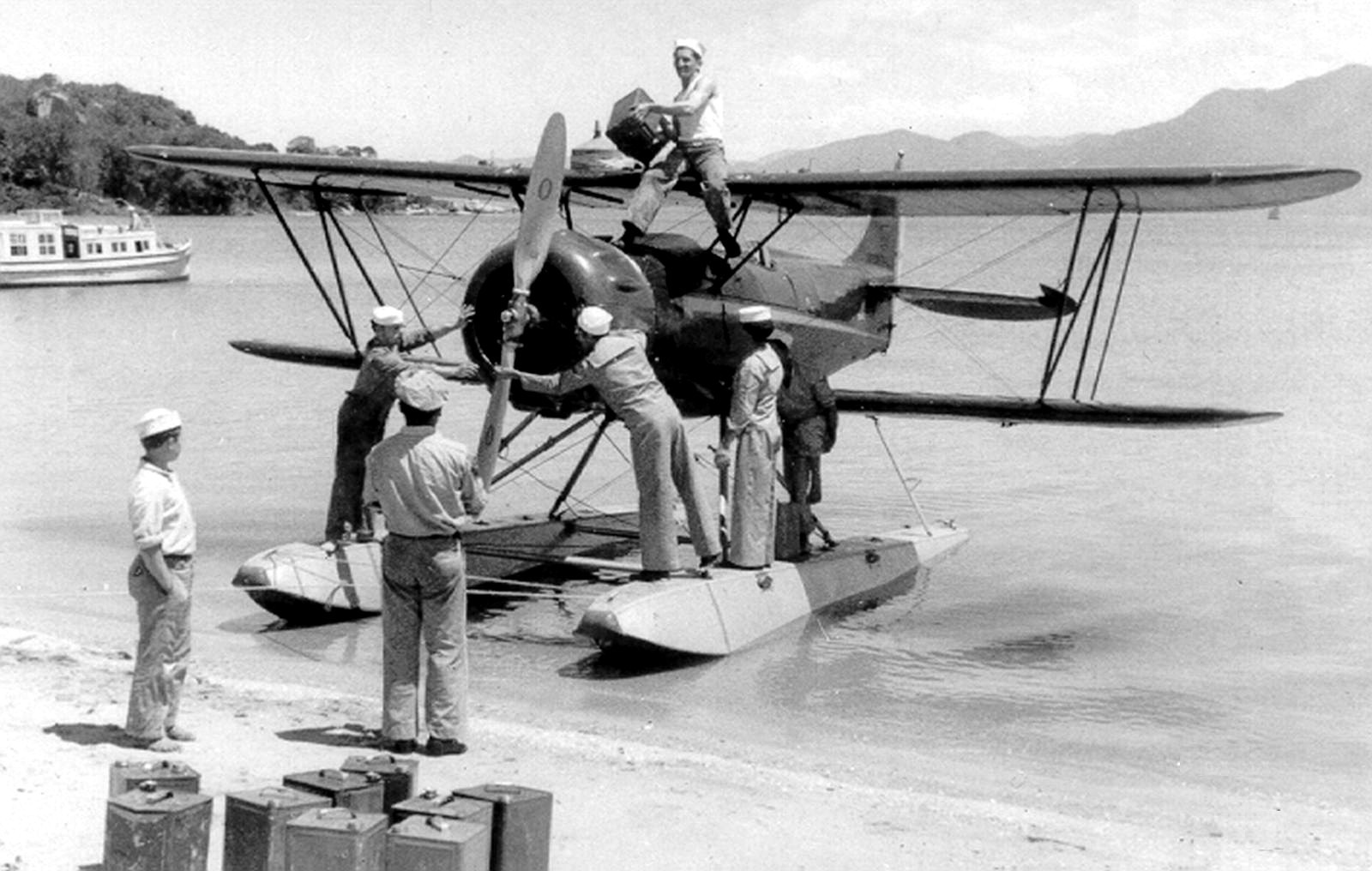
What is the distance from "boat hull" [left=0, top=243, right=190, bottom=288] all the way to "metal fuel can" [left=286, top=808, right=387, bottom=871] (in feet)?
174

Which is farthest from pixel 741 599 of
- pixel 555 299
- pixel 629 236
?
pixel 629 236

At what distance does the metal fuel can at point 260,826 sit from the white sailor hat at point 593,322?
15.9ft

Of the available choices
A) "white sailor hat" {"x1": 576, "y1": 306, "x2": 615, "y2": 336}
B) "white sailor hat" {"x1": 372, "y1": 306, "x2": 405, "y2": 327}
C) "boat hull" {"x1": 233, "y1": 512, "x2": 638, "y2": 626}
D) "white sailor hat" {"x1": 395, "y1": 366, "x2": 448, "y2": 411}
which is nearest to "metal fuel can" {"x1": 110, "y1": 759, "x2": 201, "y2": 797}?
"white sailor hat" {"x1": 395, "y1": 366, "x2": 448, "y2": 411}

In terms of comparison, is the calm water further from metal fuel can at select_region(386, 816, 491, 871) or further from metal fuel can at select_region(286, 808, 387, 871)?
metal fuel can at select_region(286, 808, 387, 871)

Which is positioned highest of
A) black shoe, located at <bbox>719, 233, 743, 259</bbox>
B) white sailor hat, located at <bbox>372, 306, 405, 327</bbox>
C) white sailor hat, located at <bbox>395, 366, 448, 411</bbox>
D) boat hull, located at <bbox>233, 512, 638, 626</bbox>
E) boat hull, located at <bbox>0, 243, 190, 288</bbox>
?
black shoe, located at <bbox>719, 233, 743, 259</bbox>

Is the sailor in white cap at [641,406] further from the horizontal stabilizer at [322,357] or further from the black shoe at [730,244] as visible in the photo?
the black shoe at [730,244]

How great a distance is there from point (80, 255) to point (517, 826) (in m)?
55.2

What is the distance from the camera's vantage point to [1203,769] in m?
8.42

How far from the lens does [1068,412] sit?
12.4 m

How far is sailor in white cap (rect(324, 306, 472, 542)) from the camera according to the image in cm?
1022

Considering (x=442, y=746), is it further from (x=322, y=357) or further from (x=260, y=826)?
(x=322, y=357)

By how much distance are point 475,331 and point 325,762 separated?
4.13 m

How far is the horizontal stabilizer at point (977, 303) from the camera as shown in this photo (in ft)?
46.6

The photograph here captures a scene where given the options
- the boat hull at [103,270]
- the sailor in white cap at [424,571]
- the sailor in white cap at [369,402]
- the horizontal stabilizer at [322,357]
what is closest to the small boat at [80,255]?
the boat hull at [103,270]
